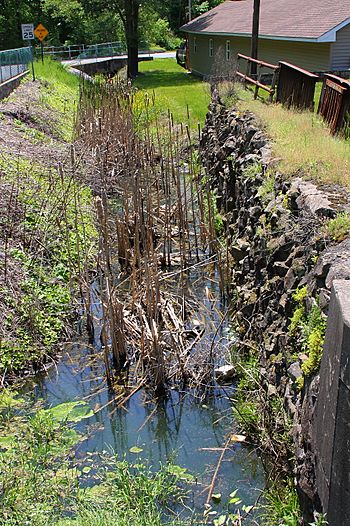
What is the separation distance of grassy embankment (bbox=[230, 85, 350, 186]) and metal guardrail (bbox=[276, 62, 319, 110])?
280 mm

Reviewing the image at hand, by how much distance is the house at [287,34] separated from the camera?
20828 mm

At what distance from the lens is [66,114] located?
19469mm

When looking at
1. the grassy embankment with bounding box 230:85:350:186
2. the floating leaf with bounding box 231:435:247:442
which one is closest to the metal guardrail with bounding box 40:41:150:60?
the grassy embankment with bounding box 230:85:350:186

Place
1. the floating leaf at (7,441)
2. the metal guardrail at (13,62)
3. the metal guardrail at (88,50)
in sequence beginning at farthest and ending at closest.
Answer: the metal guardrail at (88,50) → the metal guardrail at (13,62) → the floating leaf at (7,441)

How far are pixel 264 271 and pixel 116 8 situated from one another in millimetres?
30187

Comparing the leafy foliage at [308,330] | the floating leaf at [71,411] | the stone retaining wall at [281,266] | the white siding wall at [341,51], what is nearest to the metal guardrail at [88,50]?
the white siding wall at [341,51]

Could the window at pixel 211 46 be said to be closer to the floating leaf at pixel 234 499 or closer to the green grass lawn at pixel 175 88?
the green grass lawn at pixel 175 88

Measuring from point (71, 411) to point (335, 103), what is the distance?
20.1 ft

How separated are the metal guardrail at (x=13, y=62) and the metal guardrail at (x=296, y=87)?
9.50m

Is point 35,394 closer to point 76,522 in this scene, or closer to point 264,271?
point 76,522

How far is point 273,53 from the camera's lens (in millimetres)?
25344

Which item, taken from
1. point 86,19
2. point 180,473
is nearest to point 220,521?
point 180,473

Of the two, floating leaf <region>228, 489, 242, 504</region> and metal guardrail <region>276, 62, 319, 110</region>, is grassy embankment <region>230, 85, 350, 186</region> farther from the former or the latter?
floating leaf <region>228, 489, 242, 504</region>

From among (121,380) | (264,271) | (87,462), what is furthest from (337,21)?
(87,462)
